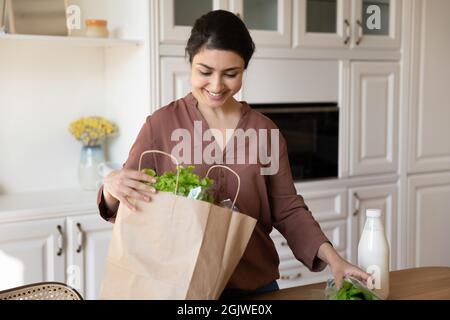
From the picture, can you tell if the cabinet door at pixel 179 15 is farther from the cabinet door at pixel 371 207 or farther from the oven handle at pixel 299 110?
the cabinet door at pixel 371 207

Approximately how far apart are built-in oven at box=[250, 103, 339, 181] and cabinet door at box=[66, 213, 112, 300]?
34.1 inches

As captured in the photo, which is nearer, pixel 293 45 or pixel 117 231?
pixel 117 231

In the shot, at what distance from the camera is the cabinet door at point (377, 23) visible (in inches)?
99.8

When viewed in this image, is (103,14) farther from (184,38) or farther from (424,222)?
(424,222)

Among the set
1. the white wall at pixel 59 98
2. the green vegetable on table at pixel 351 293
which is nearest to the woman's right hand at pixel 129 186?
the green vegetable on table at pixel 351 293

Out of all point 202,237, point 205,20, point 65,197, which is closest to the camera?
point 202,237

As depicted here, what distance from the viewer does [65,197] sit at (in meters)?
2.28

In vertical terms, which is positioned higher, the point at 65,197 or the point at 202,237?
the point at 202,237

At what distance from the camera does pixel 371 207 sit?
269 centimetres

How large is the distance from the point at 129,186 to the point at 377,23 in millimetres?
1985

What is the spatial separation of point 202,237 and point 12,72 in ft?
5.67

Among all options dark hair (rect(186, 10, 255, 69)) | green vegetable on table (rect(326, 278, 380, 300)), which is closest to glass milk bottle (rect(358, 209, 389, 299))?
green vegetable on table (rect(326, 278, 380, 300))

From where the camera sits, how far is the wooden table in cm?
116
